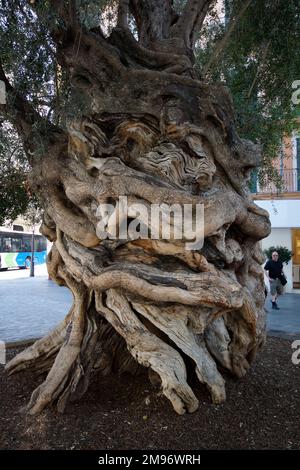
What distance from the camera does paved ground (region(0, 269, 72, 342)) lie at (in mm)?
7948

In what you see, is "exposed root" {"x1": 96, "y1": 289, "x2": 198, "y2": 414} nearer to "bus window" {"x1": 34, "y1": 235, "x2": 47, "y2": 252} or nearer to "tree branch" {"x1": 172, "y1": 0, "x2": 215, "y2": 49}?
"tree branch" {"x1": 172, "y1": 0, "x2": 215, "y2": 49}

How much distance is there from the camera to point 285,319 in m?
9.54

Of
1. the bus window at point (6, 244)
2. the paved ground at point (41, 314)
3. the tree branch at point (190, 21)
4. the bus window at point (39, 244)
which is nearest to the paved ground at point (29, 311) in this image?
the paved ground at point (41, 314)

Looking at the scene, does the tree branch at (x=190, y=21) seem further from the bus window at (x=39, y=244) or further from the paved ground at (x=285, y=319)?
the bus window at (x=39, y=244)

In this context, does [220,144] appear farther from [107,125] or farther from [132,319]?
[132,319]

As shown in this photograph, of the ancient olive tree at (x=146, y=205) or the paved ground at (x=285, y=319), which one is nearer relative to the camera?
the ancient olive tree at (x=146, y=205)

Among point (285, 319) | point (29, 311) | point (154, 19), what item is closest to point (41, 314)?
point (29, 311)

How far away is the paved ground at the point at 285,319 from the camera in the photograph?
7374 mm

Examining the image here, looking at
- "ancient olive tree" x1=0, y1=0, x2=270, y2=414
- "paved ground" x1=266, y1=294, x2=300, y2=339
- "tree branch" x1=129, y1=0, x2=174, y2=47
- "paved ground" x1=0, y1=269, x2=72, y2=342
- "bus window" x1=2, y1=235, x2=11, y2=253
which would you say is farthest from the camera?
"bus window" x1=2, y1=235, x2=11, y2=253

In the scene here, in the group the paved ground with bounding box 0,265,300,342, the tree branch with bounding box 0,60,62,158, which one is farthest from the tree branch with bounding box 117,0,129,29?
the paved ground with bounding box 0,265,300,342

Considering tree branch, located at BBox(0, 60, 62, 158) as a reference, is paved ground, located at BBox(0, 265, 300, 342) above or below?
below

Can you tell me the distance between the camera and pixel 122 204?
3.54 metres
